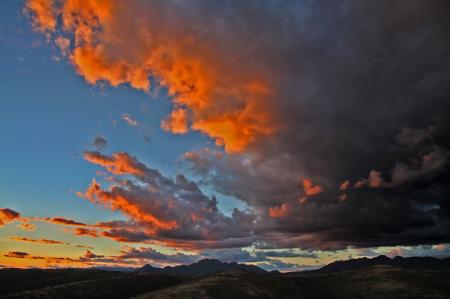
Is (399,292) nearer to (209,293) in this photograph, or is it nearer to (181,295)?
(209,293)

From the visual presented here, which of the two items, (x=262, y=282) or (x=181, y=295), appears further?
(x=262, y=282)

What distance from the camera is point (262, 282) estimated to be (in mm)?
130875

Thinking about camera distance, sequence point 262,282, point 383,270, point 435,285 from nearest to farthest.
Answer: point 435,285 < point 262,282 < point 383,270

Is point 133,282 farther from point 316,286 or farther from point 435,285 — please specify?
point 435,285

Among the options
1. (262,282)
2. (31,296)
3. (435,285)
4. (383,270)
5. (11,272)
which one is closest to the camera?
(31,296)

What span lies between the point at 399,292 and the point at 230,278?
57.3 metres

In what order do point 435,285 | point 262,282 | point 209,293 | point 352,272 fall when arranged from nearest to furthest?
point 209,293 → point 435,285 → point 262,282 → point 352,272

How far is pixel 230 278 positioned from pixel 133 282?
37.4 metres

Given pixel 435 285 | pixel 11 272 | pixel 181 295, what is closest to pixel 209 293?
pixel 181 295

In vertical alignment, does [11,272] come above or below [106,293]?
above

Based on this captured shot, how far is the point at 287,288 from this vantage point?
124m

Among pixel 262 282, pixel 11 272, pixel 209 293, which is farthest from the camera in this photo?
pixel 11 272

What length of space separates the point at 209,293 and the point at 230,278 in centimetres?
2810

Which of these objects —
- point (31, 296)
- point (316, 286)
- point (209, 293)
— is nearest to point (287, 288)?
point (316, 286)
